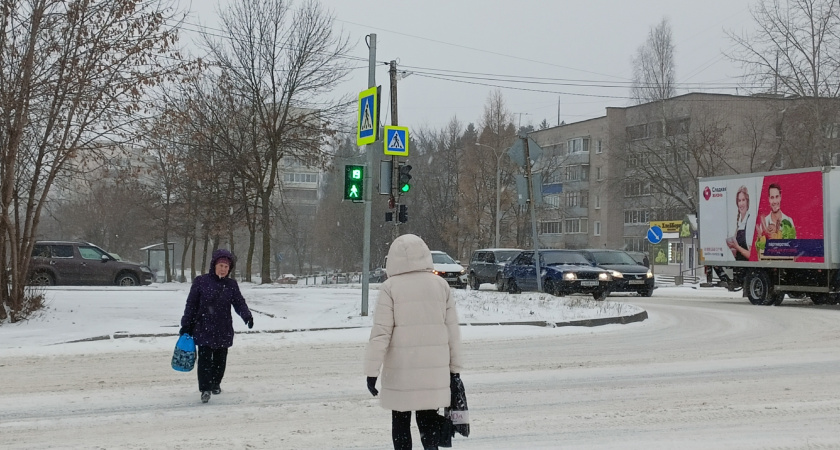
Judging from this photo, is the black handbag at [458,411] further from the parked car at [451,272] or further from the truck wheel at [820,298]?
the parked car at [451,272]

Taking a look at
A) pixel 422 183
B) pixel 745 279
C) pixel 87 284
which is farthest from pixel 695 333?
pixel 422 183

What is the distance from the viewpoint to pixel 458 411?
5199 mm

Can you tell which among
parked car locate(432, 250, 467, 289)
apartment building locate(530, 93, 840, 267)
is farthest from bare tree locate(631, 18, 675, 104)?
parked car locate(432, 250, 467, 289)

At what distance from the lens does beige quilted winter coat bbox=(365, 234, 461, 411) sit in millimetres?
5117

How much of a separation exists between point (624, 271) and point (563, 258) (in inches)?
77.1

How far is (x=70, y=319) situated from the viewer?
604 inches

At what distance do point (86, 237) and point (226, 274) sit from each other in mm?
54100

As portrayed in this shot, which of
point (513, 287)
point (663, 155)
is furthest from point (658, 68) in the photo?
point (513, 287)

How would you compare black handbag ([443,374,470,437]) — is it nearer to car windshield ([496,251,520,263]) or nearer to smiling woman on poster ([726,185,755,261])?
smiling woman on poster ([726,185,755,261])

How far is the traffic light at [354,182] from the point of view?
15703mm

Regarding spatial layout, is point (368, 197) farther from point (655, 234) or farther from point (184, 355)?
point (655, 234)

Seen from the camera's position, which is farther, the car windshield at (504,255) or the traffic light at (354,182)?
the car windshield at (504,255)

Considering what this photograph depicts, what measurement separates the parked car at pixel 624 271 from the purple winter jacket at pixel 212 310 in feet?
60.1

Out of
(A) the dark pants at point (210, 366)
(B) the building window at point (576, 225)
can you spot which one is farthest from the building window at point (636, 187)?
(A) the dark pants at point (210, 366)
